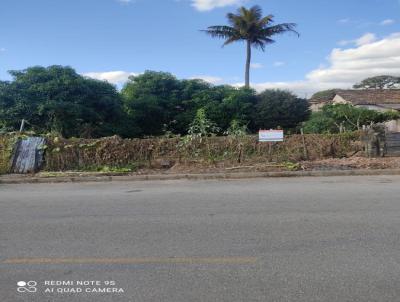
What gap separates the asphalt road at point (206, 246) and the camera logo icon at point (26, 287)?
0.07 ft

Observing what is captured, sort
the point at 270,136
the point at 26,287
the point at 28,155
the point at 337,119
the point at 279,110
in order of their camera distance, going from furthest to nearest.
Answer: the point at 279,110 < the point at 337,119 < the point at 270,136 < the point at 28,155 < the point at 26,287

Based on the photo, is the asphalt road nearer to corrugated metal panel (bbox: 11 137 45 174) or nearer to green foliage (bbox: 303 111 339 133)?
corrugated metal panel (bbox: 11 137 45 174)

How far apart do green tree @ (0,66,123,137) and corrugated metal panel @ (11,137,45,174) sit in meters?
11.0

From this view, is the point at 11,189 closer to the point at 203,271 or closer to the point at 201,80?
the point at 203,271

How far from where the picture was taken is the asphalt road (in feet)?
13.9

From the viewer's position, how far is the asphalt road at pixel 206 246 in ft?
13.9

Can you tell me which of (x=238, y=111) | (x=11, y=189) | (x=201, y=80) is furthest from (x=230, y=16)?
(x=11, y=189)

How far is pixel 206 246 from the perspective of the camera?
5547 mm

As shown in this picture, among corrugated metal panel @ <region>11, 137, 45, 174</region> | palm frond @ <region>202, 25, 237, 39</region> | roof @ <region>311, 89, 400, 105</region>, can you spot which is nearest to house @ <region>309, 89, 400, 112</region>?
roof @ <region>311, 89, 400, 105</region>

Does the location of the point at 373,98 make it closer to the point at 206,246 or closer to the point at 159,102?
the point at 159,102

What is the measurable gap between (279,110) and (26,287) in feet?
110

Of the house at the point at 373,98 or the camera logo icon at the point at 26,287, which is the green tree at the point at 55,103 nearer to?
the camera logo icon at the point at 26,287

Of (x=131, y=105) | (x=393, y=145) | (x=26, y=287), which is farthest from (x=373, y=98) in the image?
(x=26, y=287)

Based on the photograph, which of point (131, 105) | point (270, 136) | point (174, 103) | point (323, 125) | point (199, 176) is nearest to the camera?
point (199, 176)
